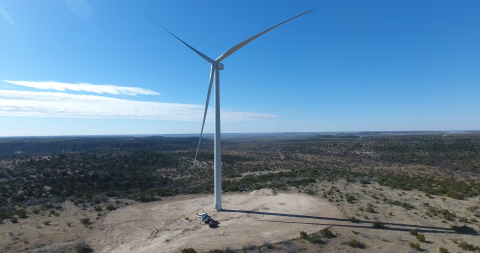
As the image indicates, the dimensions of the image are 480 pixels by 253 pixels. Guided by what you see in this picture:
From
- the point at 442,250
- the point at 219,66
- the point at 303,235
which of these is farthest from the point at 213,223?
the point at 442,250

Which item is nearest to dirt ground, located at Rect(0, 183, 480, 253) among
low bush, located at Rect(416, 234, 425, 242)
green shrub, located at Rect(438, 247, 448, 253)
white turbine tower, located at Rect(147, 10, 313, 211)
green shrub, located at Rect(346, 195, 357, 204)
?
green shrub, located at Rect(346, 195, 357, 204)

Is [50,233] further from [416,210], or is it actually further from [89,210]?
[416,210]

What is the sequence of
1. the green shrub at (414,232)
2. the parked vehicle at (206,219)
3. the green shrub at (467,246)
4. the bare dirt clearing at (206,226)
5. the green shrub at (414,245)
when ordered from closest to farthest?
the green shrub at (467,246) → the green shrub at (414,245) → the bare dirt clearing at (206,226) → the green shrub at (414,232) → the parked vehicle at (206,219)

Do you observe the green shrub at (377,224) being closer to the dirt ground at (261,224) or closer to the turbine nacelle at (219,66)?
the dirt ground at (261,224)

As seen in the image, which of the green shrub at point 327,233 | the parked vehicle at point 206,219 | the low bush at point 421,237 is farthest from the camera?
the parked vehicle at point 206,219

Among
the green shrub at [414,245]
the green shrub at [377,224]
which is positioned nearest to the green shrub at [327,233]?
the green shrub at [377,224]

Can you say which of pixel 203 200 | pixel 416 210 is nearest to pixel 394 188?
pixel 416 210

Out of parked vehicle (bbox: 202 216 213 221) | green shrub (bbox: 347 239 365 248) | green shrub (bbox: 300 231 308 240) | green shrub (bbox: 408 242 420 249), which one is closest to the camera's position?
green shrub (bbox: 408 242 420 249)

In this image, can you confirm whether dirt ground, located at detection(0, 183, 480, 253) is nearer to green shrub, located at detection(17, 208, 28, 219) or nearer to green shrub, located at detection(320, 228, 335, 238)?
green shrub, located at detection(320, 228, 335, 238)

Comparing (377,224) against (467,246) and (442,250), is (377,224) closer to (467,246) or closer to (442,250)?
(442,250)
